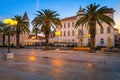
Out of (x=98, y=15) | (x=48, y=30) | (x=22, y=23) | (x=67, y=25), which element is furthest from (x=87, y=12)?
(x=67, y=25)

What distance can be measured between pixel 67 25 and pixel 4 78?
201ft

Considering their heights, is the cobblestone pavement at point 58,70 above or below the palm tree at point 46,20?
below

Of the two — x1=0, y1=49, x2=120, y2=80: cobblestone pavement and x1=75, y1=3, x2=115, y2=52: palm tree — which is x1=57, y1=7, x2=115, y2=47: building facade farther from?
x1=0, y1=49, x2=120, y2=80: cobblestone pavement

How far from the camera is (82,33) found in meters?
62.0

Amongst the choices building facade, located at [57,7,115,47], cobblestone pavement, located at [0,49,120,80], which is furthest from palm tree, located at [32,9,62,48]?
cobblestone pavement, located at [0,49,120,80]

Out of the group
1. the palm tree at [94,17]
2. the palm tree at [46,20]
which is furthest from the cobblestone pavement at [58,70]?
the palm tree at [46,20]

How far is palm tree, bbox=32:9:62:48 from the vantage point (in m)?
38.1

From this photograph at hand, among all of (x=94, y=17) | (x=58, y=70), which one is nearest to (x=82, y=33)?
(x=94, y=17)

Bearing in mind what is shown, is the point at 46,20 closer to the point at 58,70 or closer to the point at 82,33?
the point at 82,33

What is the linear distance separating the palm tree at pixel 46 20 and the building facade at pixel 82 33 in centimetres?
1497

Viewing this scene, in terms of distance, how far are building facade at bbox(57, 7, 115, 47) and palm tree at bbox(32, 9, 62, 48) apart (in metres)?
15.0

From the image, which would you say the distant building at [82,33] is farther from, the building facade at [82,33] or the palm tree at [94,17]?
the palm tree at [94,17]

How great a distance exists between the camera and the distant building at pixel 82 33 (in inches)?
2142

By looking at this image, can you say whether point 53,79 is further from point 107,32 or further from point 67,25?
point 67,25
